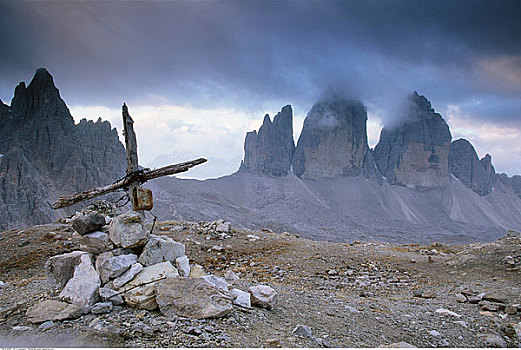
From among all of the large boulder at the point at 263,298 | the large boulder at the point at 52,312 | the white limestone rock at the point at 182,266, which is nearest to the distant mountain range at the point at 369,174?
the white limestone rock at the point at 182,266

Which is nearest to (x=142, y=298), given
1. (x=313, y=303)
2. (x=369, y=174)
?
(x=313, y=303)

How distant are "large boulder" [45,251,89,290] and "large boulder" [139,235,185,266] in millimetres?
1120

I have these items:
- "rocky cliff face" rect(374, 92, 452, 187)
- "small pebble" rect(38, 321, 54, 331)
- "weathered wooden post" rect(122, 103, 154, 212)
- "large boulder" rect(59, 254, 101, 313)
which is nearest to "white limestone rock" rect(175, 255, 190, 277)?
"weathered wooden post" rect(122, 103, 154, 212)

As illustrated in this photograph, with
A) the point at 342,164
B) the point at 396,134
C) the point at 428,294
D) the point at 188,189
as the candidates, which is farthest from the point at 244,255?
the point at 396,134

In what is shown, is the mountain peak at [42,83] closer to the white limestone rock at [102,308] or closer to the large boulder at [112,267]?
the large boulder at [112,267]

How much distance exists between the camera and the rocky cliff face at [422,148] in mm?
136125

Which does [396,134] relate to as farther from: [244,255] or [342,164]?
[244,255]

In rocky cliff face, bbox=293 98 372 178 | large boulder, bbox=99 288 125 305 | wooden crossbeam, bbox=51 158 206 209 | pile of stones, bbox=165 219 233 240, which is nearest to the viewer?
large boulder, bbox=99 288 125 305

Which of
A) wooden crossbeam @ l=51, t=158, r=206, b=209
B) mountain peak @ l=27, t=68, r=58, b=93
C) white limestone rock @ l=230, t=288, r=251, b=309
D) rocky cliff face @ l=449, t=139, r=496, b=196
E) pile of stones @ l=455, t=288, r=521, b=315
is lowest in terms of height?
pile of stones @ l=455, t=288, r=521, b=315

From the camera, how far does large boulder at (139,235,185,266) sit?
5.36 m

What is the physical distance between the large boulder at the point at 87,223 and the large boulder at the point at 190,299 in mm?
2139

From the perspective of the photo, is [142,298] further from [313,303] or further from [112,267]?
[313,303]

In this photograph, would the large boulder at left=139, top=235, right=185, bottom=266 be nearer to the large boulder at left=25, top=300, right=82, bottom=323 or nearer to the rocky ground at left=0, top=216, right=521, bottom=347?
the rocky ground at left=0, top=216, right=521, bottom=347

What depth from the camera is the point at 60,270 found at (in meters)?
5.02
